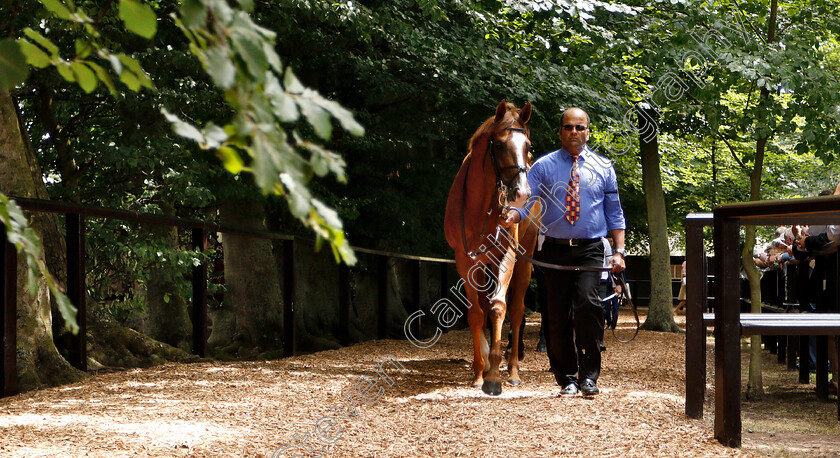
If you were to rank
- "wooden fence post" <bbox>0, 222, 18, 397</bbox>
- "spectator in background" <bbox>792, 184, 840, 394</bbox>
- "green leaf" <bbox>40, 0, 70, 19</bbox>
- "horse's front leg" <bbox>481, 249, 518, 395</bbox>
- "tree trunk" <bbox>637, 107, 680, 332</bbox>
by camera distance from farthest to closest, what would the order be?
"tree trunk" <bbox>637, 107, 680, 332</bbox>, "spectator in background" <bbox>792, 184, 840, 394</bbox>, "horse's front leg" <bbox>481, 249, 518, 395</bbox>, "wooden fence post" <bbox>0, 222, 18, 397</bbox>, "green leaf" <bbox>40, 0, 70, 19</bbox>

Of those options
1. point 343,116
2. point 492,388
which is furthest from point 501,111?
point 343,116

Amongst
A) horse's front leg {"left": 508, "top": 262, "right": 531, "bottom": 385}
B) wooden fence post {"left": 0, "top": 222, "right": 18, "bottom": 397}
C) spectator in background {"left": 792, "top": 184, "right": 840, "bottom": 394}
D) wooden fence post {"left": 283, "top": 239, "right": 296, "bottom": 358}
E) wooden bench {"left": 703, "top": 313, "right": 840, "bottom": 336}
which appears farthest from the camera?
wooden fence post {"left": 283, "top": 239, "right": 296, "bottom": 358}

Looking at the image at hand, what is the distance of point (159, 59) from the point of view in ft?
27.8

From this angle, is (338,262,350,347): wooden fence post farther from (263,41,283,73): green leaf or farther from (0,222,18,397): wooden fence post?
(263,41,283,73): green leaf

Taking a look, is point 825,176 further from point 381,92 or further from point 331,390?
point 331,390

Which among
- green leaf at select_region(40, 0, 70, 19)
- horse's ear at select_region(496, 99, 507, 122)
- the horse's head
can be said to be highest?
horse's ear at select_region(496, 99, 507, 122)

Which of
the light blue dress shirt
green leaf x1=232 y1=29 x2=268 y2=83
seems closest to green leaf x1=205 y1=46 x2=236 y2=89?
green leaf x1=232 y1=29 x2=268 y2=83

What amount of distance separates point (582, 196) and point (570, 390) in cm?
142

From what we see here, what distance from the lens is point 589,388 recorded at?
6.16 meters

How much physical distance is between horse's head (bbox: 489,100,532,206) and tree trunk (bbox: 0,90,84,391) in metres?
3.51

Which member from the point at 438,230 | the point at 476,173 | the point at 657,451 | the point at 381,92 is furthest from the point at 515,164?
the point at 438,230

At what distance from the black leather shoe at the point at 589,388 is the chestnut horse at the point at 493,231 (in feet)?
1.97

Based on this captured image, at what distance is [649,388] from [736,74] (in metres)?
3.29

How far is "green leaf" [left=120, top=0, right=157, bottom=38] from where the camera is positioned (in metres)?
1.23
